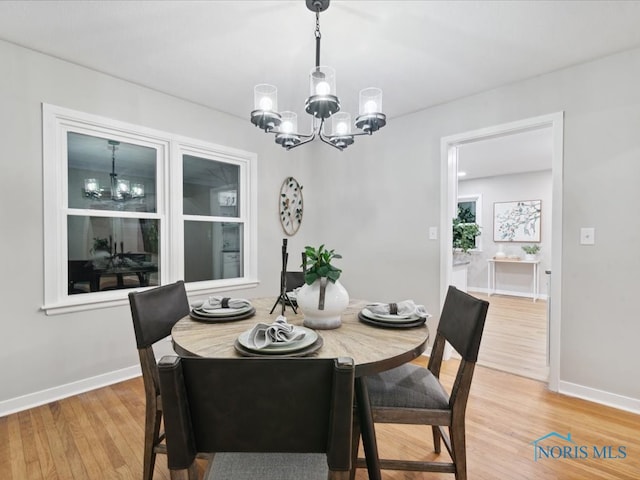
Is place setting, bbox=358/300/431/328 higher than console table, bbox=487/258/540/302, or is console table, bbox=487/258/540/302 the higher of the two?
place setting, bbox=358/300/431/328

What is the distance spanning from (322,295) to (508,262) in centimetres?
613

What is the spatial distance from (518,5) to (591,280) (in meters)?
1.86

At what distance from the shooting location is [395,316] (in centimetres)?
151

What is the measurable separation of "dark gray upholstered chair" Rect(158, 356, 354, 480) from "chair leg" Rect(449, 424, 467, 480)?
774 mm

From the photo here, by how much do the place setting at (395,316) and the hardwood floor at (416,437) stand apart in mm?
789

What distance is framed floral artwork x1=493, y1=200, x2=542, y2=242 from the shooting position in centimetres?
616

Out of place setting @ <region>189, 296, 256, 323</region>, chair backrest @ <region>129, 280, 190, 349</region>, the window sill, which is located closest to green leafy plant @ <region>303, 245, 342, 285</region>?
place setting @ <region>189, 296, 256, 323</region>

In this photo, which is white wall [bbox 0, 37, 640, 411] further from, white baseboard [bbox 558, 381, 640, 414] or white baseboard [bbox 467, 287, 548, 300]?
white baseboard [bbox 467, 287, 548, 300]

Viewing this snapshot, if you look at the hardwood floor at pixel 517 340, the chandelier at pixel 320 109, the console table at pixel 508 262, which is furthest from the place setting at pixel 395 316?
the console table at pixel 508 262

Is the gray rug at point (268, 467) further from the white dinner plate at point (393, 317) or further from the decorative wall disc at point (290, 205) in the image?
the decorative wall disc at point (290, 205)

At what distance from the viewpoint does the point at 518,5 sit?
5.81 feet

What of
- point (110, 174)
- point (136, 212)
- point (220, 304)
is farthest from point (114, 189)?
point (220, 304)

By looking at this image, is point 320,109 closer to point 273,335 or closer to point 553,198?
point 273,335

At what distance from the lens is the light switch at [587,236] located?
2334mm
